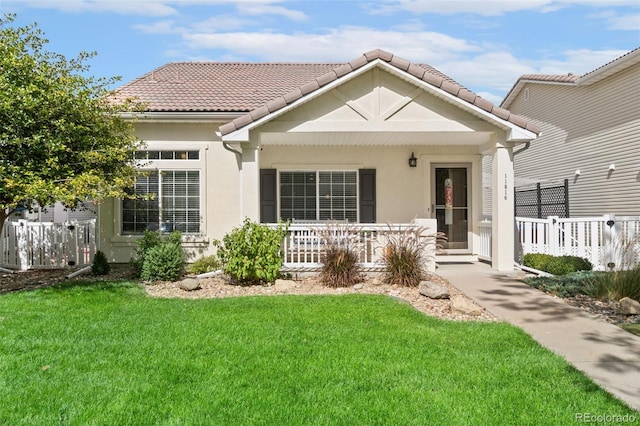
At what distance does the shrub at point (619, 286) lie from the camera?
725cm

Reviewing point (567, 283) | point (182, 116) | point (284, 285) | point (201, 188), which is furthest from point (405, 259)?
point (182, 116)

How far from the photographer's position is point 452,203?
12367 mm

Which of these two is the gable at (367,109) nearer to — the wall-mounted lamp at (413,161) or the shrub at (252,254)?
the shrub at (252,254)

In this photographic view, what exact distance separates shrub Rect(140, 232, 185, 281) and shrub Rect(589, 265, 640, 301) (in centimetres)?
795

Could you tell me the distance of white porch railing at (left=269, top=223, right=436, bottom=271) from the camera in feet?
30.3

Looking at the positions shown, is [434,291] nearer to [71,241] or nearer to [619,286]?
[619,286]

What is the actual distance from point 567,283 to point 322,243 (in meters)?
4.60

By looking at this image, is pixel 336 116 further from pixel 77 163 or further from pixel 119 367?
pixel 119 367

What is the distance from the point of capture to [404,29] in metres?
13.0

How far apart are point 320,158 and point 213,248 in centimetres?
375

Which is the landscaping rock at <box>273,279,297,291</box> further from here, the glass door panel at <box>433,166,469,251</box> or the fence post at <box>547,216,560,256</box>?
the fence post at <box>547,216,560,256</box>

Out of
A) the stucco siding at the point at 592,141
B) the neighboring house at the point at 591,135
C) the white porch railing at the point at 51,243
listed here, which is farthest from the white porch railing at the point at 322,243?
the neighboring house at the point at 591,135

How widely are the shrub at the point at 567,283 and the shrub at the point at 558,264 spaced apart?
1.22 ft

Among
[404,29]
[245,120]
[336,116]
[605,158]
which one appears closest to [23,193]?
[245,120]
